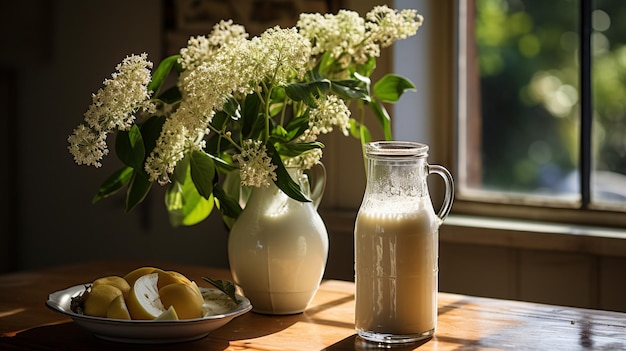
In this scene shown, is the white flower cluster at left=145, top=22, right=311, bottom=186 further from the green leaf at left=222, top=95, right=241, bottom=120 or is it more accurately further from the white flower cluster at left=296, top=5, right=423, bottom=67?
the white flower cluster at left=296, top=5, right=423, bottom=67

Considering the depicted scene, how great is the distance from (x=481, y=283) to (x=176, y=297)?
110 cm

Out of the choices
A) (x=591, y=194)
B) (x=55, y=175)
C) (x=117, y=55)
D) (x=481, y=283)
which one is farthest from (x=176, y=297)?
(x=55, y=175)

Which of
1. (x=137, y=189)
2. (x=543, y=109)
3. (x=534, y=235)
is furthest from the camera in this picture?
(x=543, y=109)

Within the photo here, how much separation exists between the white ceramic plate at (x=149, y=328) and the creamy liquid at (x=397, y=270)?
0.19 metres

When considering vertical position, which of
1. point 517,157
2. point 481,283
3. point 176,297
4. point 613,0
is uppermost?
point 613,0

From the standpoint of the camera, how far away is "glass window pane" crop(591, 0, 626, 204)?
2.18m

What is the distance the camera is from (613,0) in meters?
2.18

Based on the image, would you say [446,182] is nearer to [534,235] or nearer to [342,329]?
[342,329]

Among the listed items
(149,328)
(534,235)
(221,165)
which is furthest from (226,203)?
(534,235)

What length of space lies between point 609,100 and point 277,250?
1.08 m

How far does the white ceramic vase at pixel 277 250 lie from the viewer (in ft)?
Result: 4.94

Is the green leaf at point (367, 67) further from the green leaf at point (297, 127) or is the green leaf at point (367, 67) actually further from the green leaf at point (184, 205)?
the green leaf at point (184, 205)

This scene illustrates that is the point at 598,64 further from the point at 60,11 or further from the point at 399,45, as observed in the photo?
the point at 60,11

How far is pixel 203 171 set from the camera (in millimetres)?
1472
